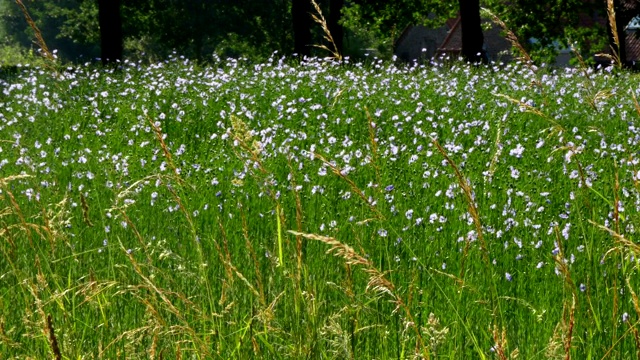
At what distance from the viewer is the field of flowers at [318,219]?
9.43ft

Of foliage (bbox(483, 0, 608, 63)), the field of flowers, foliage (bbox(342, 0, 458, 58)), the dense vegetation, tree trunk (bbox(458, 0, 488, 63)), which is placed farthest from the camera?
foliage (bbox(483, 0, 608, 63))

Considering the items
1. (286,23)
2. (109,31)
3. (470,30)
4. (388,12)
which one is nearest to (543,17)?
(388,12)

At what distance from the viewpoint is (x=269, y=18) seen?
53.2 m

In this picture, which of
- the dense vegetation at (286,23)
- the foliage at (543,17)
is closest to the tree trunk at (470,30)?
the dense vegetation at (286,23)

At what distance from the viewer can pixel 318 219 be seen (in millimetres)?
5918

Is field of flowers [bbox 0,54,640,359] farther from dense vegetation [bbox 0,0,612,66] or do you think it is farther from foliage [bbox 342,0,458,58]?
foliage [bbox 342,0,458,58]

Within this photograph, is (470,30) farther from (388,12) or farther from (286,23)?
(286,23)

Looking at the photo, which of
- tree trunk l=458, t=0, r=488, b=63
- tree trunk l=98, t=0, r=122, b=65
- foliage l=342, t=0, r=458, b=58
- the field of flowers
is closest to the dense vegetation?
foliage l=342, t=0, r=458, b=58

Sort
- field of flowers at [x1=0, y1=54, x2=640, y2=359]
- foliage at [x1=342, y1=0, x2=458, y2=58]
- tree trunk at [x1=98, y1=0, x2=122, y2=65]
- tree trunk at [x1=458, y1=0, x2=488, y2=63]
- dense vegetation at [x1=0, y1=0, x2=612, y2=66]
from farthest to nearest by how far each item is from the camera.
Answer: dense vegetation at [x1=0, y1=0, x2=612, y2=66] → foliage at [x1=342, y1=0, x2=458, y2=58] → tree trunk at [x1=458, y1=0, x2=488, y2=63] → tree trunk at [x1=98, y1=0, x2=122, y2=65] → field of flowers at [x1=0, y1=54, x2=640, y2=359]

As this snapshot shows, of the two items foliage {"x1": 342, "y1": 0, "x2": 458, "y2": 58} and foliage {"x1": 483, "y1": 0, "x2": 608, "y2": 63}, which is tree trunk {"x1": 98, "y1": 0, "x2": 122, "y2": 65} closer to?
foliage {"x1": 342, "y1": 0, "x2": 458, "y2": 58}

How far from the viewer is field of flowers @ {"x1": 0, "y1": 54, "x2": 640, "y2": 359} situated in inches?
113

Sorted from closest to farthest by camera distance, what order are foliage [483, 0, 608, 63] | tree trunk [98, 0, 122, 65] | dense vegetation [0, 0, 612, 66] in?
1. tree trunk [98, 0, 122, 65]
2. dense vegetation [0, 0, 612, 66]
3. foliage [483, 0, 608, 63]

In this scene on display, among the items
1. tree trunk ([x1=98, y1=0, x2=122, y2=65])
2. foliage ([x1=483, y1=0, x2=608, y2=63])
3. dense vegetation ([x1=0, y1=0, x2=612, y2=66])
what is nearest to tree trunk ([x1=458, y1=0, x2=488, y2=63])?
dense vegetation ([x1=0, y1=0, x2=612, y2=66])

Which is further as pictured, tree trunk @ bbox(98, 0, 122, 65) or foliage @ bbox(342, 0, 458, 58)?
foliage @ bbox(342, 0, 458, 58)
